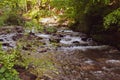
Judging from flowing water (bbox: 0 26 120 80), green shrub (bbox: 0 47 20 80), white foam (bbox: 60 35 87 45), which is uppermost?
green shrub (bbox: 0 47 20 80)

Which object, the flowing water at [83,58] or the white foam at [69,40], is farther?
the white foam at [69,40]

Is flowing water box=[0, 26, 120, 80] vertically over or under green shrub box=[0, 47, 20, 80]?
under


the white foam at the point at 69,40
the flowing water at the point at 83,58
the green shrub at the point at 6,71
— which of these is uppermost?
A: the green shrub at the point at 6,71

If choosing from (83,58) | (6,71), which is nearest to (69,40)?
(83,58)

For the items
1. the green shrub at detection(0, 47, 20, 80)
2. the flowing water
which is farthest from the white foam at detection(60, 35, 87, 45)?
the green shrub at detection(0, 47, 20, 80)

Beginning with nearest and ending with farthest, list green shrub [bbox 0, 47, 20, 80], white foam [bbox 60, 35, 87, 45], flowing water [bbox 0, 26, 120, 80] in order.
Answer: green shrub [bbox 0, 47, 20, 80]
flowing water [bbox 0, 26, 120, 80]
white foam [bbox 60, 35, 87, 45]

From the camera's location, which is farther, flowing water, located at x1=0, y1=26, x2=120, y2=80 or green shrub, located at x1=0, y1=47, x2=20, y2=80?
flowing water, located at x1=0, y1=26, x2=120, y2=80

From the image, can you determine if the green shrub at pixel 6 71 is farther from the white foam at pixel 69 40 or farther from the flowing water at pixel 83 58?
the white foam at pixel 69 40

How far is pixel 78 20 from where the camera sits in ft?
61.5

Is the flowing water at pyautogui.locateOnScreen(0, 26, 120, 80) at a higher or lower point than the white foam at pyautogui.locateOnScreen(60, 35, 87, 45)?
higher

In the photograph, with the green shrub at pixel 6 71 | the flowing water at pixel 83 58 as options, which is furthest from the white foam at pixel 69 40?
the green shrub at pixel 6 71

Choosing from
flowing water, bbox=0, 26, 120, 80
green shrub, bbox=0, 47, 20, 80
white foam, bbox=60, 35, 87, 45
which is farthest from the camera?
white foam, bbox=60, 35, 87, 45

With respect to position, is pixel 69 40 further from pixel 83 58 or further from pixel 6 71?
pixel 6 71

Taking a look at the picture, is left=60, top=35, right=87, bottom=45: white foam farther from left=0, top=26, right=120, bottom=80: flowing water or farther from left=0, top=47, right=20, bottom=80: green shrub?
left=0, top=47, right=20, bottom=80: green shrub
